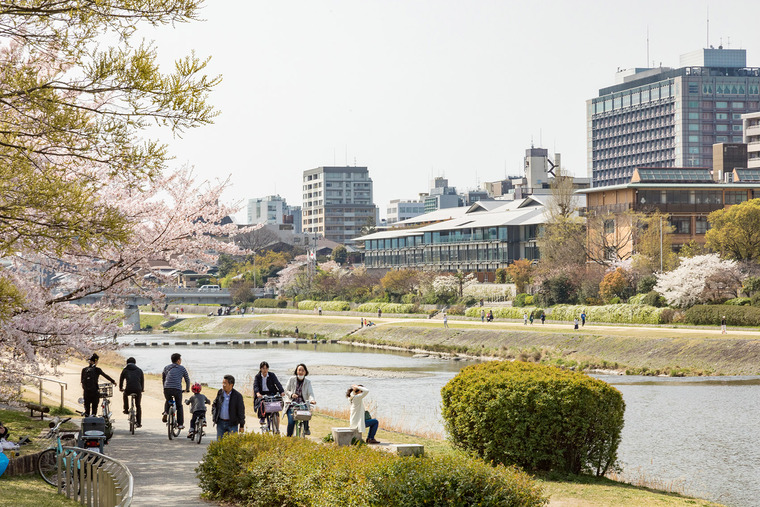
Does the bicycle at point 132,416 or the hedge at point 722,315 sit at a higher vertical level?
the hedge at point 722,315

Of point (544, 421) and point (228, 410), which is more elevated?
point (228, 410)

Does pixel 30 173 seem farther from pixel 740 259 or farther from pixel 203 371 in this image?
pixel 740 259

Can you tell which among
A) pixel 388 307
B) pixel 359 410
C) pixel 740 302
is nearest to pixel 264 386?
pixel 359 410

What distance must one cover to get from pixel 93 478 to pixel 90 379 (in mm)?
7900

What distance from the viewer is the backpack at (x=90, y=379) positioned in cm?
2002

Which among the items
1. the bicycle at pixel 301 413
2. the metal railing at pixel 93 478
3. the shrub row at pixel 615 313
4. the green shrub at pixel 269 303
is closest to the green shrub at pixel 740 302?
the shrub row at pixel 615 313

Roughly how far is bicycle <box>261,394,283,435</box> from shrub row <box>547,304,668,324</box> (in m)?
49.9

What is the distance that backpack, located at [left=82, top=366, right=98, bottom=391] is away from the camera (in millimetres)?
20016

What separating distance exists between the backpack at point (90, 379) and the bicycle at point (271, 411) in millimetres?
4066

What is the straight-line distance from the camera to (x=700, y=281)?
63.2 m

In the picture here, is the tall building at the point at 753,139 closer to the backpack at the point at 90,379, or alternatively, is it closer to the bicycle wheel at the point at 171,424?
the bicycle wheel at the point at 171,424

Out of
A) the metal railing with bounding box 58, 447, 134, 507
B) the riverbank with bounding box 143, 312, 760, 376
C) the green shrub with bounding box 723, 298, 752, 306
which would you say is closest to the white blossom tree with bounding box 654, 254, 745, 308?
the green shrub with bounding box 723, 298, 752, 306

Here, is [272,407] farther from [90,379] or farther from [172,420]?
[90,379]

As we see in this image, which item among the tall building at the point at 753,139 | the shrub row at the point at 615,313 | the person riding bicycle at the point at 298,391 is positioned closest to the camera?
the person riding bicycle at the point at 298,391
